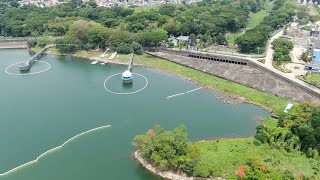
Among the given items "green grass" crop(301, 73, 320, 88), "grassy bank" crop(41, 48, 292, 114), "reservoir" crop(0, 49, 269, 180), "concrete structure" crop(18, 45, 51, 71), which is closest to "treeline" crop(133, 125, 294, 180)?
"reservoir" crop(0, 49, 269, 180)

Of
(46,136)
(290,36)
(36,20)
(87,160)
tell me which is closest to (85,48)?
(36,20)

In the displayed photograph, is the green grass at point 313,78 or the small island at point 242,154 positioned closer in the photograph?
the small island at point 242,154

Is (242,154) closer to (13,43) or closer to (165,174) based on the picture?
(165,174)

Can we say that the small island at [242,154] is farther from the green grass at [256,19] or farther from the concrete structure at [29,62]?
the green grass at [256,19]

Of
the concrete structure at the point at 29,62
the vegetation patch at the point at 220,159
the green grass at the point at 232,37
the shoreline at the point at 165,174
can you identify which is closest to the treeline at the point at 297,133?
the vegetation patch at the point at 220,159

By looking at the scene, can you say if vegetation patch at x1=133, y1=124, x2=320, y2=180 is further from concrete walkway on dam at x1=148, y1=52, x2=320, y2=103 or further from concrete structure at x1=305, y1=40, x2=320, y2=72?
concrete structure at x1=305, y1=40, x2=320, y2=72

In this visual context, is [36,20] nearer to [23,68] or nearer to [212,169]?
[23,68]
